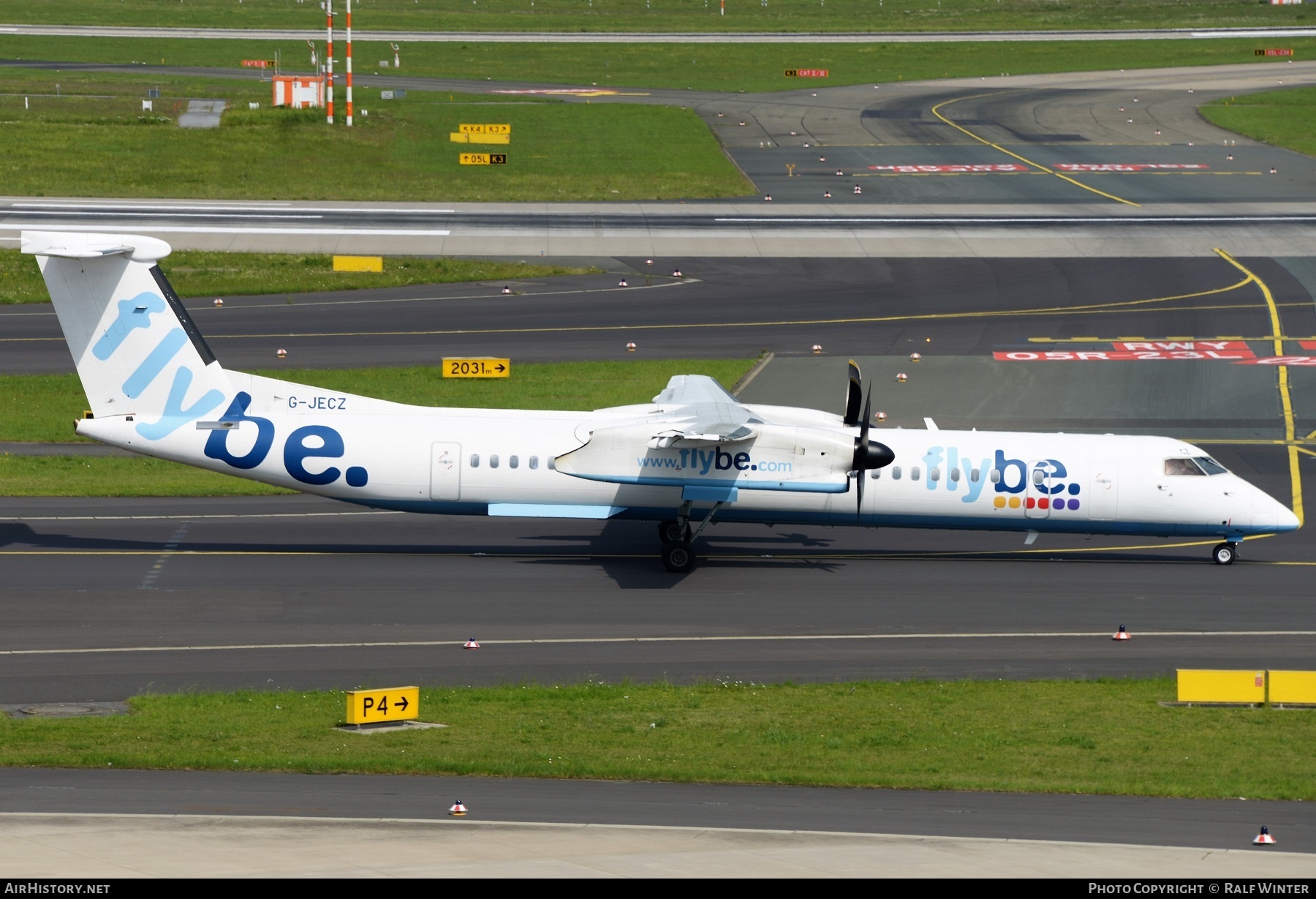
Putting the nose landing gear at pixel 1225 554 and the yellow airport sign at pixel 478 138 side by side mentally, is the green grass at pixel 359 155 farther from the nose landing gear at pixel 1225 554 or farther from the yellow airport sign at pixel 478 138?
the nose landing gear at pixel 1225 554

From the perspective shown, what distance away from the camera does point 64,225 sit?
206 feet

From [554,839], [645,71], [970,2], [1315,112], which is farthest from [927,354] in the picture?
[970,2]

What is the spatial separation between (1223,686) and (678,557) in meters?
11.6

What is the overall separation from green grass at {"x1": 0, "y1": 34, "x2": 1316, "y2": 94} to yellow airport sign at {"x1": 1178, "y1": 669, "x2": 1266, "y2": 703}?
85.1 m

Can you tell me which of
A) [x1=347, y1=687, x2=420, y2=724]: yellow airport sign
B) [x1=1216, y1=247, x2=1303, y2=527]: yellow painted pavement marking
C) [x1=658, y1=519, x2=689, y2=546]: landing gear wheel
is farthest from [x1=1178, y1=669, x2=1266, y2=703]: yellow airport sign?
[x1=347, y1=687, x2=420, y2=724]: yellow airport sign

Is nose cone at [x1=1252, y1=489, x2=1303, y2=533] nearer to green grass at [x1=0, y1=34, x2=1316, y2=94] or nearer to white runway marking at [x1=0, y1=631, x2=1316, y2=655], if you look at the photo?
white runway marking at [x1=0, y1=631, x2=1316, y2=655]

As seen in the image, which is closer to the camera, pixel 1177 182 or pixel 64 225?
pixel 64 225

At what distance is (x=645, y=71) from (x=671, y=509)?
84060 millimetres

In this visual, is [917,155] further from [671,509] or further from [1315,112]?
[671,509]

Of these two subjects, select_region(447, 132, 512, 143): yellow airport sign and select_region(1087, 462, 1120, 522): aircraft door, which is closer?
select_region(1087, 462, 1120, 522): aircraft door

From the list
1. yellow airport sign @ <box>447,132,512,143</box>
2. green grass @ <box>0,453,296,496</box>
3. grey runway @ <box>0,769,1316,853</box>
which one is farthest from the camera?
yellow airport sign @ <box>447,132,512,143</box>

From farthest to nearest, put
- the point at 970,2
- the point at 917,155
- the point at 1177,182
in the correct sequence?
the point at 970,2 → the point at 917,155 → the point at 1177,182

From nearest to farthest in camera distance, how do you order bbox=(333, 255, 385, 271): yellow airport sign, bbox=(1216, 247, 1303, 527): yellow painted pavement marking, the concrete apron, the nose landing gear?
the concrete apron < the nose landing gear < bbox=(1216, 247, 1303, 527): yellow painted pavement marking < bbox=(333, 255, 385, 271): yellow airport sign

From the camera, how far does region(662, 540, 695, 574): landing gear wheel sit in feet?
103
